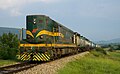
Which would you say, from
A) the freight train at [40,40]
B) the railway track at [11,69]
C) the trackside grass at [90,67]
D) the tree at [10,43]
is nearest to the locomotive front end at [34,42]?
the freight train at [40,40]

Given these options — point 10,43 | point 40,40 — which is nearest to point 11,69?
point 40,40

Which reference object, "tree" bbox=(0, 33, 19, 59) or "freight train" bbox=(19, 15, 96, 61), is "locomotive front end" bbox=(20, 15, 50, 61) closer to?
"freight train" bbox=(19, 15, 96, 61)

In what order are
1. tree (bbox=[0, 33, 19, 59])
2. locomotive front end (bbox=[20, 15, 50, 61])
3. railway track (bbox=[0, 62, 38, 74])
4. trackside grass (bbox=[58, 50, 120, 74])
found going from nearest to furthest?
railway track (bbox=[0, 62, 38, 74])
trackside grass (bbox=[58, 50, 120, 74])
locomotive front end (bbox=[20, 15, 50, 61])
tree (bbox=[0, 33, 19, 59])

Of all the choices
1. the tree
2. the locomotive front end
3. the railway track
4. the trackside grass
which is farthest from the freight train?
the tree

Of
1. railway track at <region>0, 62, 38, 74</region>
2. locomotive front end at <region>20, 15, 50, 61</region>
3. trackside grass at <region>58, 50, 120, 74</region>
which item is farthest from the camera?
locomotive front end at <region>20, 15, 50, 61</region>

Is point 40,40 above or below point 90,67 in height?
above

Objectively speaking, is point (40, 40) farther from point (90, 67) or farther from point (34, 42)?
point (90, 67)

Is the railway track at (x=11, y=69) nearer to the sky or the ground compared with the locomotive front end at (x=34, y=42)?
nearer to the ground

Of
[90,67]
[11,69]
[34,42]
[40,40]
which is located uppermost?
[40,40]

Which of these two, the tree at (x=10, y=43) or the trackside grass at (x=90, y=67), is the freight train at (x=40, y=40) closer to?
the trackside grass at (x=90, y=67)

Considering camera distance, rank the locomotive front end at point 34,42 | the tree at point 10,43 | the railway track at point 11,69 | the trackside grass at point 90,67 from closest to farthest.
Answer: the railway track at point 11,69, the trackside grass at point 90,67, the locomotive front end at point 34,42, the tree at point 10,43

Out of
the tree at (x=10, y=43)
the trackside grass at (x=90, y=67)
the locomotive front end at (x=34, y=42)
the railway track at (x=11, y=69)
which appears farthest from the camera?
the tree at (x=10, y=43)

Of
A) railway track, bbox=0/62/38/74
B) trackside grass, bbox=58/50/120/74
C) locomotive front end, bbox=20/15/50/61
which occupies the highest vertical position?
locomotive front end, bbox=20/15/50/61

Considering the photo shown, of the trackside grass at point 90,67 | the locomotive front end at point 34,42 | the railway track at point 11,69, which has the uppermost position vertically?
the locomotive front end at point 34,42
